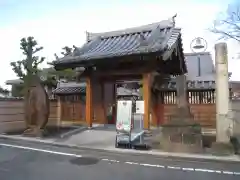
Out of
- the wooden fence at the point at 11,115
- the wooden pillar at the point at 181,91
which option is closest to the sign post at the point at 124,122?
the wooden pillar at the point at 181,91

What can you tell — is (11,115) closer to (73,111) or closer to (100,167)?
(73,111)

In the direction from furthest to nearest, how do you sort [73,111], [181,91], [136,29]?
1. [73,111]
2. [136,29]
3. [181,91]

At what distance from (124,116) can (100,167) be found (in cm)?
305

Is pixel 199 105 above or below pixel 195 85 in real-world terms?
below

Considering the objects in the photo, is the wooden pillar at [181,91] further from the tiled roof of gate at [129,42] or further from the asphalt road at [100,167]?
the asphalt road at [100,167]

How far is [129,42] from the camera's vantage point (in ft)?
53.2

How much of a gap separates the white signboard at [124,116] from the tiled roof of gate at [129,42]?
329 cm

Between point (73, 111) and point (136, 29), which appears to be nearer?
point (136, 29)

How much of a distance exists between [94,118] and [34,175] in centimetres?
1118

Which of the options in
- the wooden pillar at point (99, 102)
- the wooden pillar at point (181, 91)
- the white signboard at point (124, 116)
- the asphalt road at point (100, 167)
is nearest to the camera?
the asphalt road at point (100, 167)

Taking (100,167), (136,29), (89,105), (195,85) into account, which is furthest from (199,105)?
(100,167)

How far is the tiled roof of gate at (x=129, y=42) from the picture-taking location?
43.9ft

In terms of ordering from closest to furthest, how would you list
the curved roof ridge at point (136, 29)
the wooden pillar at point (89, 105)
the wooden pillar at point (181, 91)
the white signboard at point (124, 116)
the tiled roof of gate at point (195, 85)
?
the white signboard at point (124, 116)
the wooden pillar at point (181, 91)
the wooden pillar at point (89, 105)
the curved roof ridge at point (136, 29)
the tiled roof of gate at point (195, 85)

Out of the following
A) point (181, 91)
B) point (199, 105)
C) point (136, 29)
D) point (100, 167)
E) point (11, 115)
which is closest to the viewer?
Result: point (100, 167)
